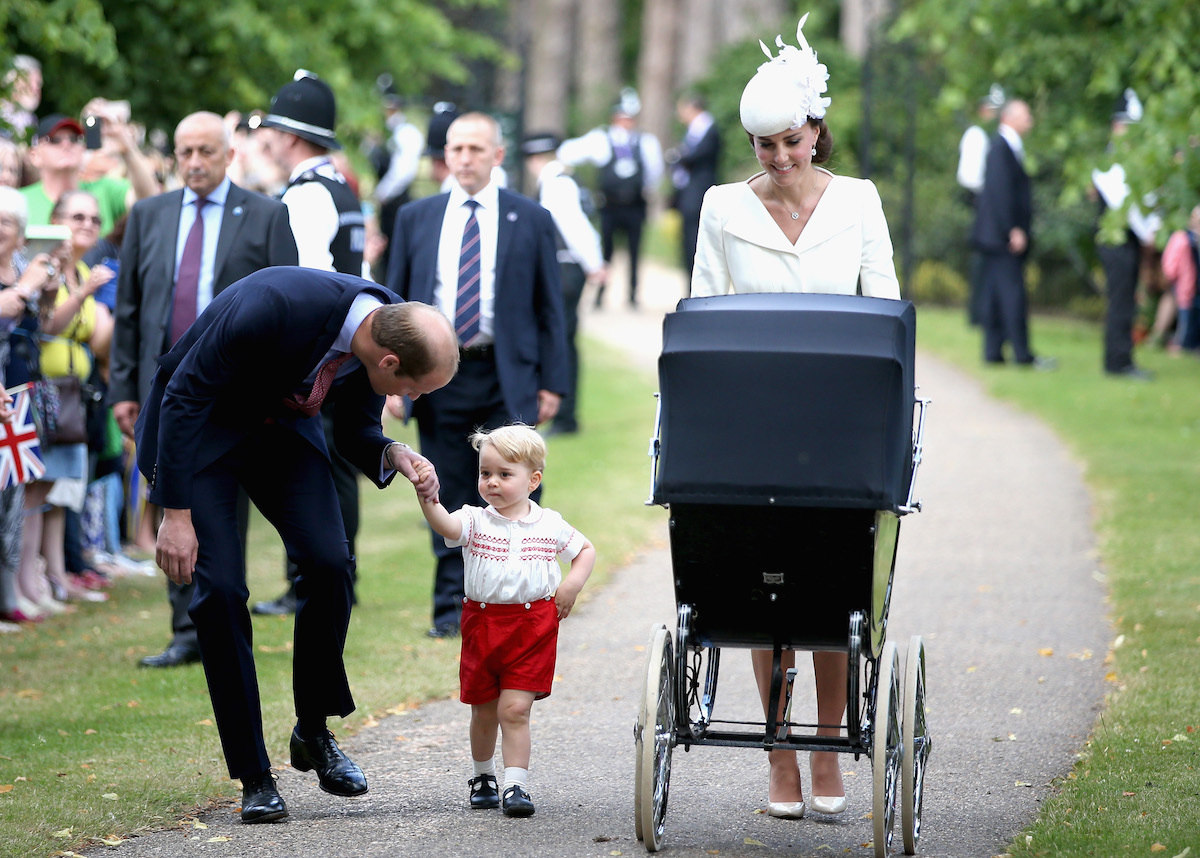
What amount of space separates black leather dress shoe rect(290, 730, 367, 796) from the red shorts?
46 centimetres

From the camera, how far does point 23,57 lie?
37.6 feet

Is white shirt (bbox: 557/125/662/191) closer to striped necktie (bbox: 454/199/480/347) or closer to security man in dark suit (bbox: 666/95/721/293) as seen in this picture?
security man in dark suit (bbox: 666/95/721/293)

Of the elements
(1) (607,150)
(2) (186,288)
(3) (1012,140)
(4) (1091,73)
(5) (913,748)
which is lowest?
(5) (913,748)

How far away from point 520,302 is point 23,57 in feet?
17.9

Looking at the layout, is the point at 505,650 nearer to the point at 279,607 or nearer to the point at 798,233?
the point at 798,233

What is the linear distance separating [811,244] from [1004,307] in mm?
12858

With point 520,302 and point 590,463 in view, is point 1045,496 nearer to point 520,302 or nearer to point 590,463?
point 590,463

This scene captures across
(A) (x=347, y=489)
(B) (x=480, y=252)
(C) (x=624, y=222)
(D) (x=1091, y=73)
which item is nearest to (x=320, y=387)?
(B) (x=480, y=252)

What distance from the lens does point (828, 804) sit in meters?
5.30

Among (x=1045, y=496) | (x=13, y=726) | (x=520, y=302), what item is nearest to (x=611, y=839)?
(x=13, y=726)

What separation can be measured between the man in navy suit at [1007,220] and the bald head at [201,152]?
453 inches

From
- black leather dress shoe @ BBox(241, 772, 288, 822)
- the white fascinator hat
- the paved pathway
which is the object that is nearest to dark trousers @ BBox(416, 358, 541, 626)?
the paved pathway

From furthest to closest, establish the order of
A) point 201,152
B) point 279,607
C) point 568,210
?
point 568,210
point 279,607
point 201,152

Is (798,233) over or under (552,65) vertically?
under
